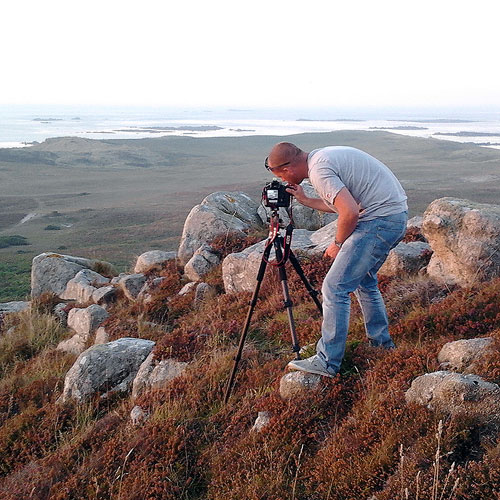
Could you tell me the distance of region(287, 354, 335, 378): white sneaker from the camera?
17.4ft

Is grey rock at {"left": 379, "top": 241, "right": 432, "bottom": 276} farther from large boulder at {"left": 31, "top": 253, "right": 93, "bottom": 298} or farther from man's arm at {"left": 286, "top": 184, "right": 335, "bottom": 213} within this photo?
large boulder at {"left": 31, "top": 253, "right": 93, "bottom": 298}

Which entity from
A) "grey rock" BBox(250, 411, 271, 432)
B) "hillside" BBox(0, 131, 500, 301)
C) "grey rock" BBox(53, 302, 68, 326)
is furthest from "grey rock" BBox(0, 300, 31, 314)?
"grey rock" BBox(250, 411, 271, 432)

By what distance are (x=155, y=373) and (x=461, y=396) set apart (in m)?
3.83

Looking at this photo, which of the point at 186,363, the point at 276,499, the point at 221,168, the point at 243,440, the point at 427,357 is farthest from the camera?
the point at 221,168

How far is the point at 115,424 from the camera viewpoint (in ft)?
19.4

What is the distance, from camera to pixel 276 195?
5.71m

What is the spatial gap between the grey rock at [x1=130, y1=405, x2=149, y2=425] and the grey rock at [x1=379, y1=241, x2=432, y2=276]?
16.2 ft

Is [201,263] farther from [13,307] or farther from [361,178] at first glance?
[361,178]

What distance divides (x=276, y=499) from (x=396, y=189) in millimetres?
3111

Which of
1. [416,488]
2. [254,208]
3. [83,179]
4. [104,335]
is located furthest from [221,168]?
[416,488]

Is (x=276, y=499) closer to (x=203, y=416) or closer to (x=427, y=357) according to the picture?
(x=203, y=416)

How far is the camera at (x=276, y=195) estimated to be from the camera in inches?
225

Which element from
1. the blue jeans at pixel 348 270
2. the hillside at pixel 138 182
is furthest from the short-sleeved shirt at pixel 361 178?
the hillside at pixel 138 182

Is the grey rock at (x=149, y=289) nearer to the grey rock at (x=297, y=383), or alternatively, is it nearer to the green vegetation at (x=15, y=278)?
the grey rock at (x=297, y=383)
